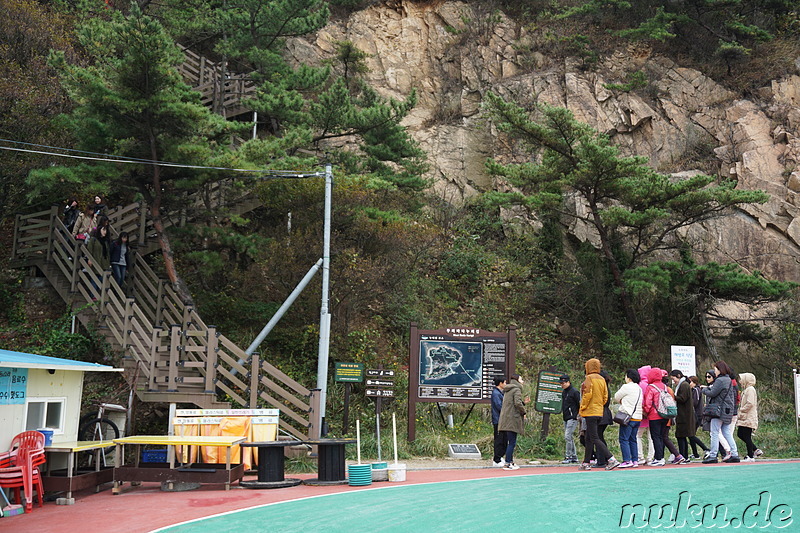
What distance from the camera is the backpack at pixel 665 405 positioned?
12.1 metres

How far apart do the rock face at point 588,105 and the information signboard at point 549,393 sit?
1054 centimetres

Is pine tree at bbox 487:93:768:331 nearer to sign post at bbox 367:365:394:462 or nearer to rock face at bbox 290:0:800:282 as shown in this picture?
rock face at bbox 290:0:800:282

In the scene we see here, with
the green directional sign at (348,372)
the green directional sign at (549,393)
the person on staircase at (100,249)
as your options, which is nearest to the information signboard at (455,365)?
the green directional sign at (549,393)

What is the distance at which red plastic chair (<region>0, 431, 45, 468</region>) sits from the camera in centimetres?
922

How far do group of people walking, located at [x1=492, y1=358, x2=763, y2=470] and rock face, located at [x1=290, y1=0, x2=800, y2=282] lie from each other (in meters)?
12.1

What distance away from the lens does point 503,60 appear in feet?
104

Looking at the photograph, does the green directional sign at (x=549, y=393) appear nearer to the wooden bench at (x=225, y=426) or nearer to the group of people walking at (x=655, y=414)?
the group of people walking at (x=655, y=414)

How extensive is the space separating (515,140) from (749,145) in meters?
9.14

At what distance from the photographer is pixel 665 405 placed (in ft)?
39.9

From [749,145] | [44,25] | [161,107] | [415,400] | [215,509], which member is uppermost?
[44,25]

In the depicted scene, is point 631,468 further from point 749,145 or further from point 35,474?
point 749,145

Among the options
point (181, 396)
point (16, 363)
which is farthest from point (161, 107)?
point (16, 363)

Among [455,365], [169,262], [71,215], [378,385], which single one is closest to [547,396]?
[455,365]

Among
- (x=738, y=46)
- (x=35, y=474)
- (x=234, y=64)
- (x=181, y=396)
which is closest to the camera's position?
(x=35, y=474)
